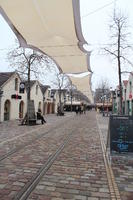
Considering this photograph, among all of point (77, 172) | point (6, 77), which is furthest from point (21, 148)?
point (6, 77)

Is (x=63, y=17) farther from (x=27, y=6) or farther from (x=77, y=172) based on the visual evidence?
(x=77, y=172)

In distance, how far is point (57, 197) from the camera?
3.68m

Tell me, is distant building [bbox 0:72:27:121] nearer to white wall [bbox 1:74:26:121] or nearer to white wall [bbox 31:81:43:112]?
white wall [bbox 1:74:26:121]

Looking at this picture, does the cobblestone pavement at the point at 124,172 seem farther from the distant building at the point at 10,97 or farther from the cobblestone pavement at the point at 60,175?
the distant building at the point at 10,97

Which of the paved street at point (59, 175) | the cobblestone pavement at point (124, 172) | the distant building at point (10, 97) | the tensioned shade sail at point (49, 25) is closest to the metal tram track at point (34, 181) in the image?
the paved street at point (59, 175)

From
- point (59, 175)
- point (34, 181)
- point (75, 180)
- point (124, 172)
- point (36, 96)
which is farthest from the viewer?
point (36, 96)

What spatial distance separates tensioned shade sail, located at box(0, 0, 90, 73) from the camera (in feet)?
13.4

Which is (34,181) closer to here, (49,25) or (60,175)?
(60,175)

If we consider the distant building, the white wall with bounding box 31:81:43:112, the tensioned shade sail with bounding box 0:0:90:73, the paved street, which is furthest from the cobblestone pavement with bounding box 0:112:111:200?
the white wall with bounding box 31:81:43:112

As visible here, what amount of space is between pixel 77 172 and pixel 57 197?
1.48 meters

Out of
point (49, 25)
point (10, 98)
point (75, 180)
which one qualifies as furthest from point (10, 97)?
point (75, 180)

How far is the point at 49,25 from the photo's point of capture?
17.1ft

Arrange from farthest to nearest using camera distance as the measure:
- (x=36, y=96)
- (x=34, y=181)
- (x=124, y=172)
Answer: (x=36, y=96), (x=124, y=172), (x=34, y=181)

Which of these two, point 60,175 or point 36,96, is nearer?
point 60,175
